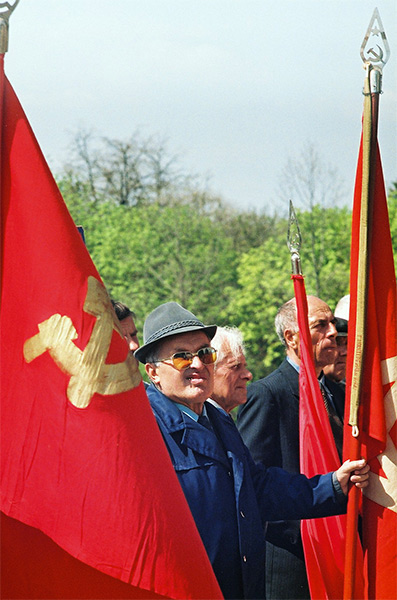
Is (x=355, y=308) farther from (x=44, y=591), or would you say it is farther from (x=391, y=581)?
(x=44, y=591)

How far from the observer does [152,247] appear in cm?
2820

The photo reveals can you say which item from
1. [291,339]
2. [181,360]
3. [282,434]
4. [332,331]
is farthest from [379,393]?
[332,331]

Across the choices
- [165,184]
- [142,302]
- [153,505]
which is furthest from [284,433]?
[165,184]

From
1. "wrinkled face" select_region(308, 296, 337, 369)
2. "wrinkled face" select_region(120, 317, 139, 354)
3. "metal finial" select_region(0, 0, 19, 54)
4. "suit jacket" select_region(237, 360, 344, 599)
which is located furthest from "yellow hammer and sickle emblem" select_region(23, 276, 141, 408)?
"wrinkled face" select_region(308, 296, 337, 369)

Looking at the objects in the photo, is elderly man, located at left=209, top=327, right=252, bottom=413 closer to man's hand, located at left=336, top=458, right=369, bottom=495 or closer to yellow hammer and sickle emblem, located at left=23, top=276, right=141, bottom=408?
man's hand, located at left=336, top=458, right=369, bottom=495

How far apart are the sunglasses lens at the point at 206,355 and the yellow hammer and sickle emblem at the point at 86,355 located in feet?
3.30

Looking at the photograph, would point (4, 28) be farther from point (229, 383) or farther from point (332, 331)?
point (332, 331)

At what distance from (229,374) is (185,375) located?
841 millimetres

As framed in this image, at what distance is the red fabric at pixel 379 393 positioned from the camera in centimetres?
316

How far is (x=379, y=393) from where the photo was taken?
3.15 m

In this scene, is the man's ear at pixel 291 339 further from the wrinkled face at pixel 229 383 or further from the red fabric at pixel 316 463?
the wrinkled face at pixel 229 383

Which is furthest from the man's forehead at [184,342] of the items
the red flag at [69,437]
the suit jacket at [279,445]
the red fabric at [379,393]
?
the suit jacket at [279,445]

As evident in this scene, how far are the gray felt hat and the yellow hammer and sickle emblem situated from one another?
991 mm

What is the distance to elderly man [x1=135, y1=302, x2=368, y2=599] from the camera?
309cm
